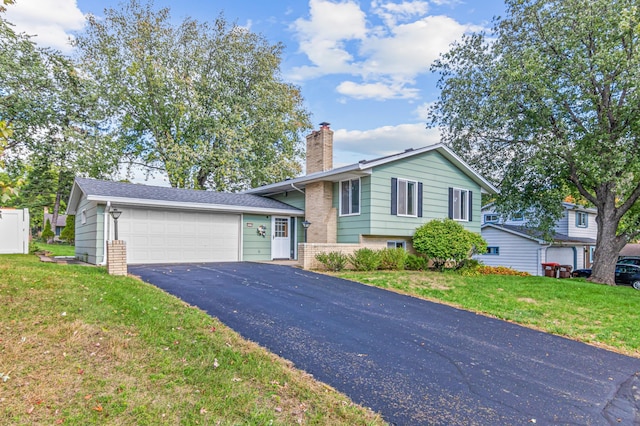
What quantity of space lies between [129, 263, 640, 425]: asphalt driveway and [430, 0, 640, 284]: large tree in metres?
9.68

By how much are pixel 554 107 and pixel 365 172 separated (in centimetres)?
781

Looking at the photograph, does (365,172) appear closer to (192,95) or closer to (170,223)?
(170,223)

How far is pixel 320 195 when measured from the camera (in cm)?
1545

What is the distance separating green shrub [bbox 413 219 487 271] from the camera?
14.0 m

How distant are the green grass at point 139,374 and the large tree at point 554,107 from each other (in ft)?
44.1

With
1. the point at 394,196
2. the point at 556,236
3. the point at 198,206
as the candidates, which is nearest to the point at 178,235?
the point at 198,206

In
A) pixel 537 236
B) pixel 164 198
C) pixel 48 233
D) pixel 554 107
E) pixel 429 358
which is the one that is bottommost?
pixel 429 358

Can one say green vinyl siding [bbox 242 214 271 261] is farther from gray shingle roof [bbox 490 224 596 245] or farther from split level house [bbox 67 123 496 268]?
gray shingle roof [bbox 490 224 596 245]

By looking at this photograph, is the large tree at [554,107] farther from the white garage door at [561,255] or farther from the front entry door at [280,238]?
the front entry door at [280,238]

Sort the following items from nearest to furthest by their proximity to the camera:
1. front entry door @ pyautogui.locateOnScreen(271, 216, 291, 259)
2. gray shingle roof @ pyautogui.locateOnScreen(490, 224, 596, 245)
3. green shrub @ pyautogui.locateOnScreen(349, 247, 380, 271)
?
green shrub @ pyautogui.locateOnScreen(349, 247, 380, 271) → front entry door @ pyautogui.locateOnScreen(271, 216, 291, 259) → gray shingle roof @ pyautogui.locateOnScreen(490, 224, 596, 245)

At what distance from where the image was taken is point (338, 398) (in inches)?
143

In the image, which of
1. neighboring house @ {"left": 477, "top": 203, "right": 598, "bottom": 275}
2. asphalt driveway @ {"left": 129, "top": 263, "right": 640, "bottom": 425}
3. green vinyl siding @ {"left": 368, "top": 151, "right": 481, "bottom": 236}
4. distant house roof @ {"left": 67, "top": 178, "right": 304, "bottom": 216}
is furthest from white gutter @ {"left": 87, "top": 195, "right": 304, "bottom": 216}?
neighboring house @ {"left": 477, "top": 203, "right": 598, "bottom": 275}

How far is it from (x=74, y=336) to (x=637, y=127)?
1644 centimetres

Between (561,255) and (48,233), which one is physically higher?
(48,233)
